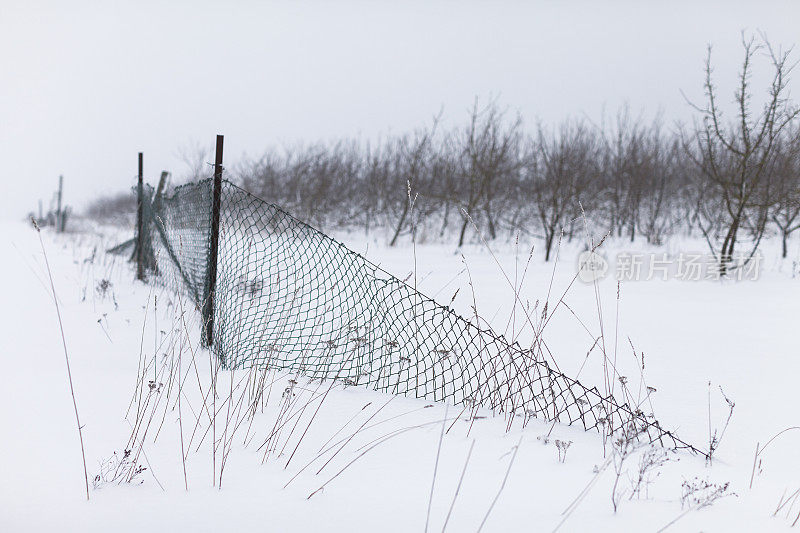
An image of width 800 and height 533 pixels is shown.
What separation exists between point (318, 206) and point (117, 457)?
A: 14.3 metres

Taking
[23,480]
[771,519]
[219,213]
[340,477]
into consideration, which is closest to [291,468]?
[340,477]

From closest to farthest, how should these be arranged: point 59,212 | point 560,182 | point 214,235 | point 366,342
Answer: point 366,342, point 214,235, point 560,182, point 59,212

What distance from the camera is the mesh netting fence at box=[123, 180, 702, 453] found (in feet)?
8.38

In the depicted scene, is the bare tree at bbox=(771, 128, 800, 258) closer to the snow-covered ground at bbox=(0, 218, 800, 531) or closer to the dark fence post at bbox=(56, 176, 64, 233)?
the snow-covered ground at bbox=(0, 218, 800, 531)

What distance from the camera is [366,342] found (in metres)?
3.12

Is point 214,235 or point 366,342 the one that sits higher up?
point 214,235

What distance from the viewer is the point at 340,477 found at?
2029 millimetres

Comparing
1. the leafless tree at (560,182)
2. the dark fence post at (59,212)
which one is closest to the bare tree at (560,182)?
the leafless tree at (560,182)

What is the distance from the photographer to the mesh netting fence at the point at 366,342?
2.55 meters

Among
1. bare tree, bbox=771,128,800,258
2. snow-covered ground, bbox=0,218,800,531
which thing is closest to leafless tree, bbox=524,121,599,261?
bare tree, bbox=771,128,800,258

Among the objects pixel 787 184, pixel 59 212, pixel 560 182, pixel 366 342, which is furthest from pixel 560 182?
pixel 59 212

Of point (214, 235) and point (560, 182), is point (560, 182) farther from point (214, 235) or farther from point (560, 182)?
point (214, 235)

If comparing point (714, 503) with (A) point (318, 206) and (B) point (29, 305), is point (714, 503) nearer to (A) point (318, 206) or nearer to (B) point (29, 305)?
(B) point (29, 305)

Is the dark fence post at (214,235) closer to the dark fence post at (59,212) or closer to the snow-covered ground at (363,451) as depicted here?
the snow-covered ground at (363,451)
